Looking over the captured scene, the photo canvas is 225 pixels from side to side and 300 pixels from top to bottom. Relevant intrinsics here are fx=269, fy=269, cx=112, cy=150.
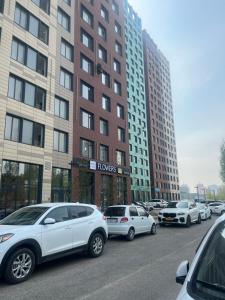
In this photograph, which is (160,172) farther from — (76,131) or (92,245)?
(92,245)

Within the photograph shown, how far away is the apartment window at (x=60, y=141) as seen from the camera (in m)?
24.5

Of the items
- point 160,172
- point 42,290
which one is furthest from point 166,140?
point 42,290

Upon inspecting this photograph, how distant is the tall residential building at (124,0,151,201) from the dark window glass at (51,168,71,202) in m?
29.4

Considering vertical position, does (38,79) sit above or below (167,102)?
below

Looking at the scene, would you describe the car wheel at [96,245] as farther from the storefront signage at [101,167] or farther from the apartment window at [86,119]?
the apartment window at [86,119]

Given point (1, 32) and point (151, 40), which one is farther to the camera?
point (151, 40)

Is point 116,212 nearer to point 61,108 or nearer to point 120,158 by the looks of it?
point 61,108

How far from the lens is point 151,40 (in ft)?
276

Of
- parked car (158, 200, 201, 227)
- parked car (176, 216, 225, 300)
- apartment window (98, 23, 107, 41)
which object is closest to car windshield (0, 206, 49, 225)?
parked car (176, 216, 225, 300)

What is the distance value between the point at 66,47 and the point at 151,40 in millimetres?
63160

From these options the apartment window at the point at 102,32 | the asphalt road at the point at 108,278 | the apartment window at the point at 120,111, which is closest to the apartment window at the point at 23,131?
the asphalt road at the point at 108,278

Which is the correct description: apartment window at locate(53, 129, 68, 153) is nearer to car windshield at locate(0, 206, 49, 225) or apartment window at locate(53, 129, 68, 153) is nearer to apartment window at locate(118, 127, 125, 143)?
apartment window at locate(118, 127, 125, 143)

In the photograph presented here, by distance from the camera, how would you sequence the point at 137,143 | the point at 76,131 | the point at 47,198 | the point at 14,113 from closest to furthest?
the point at 14,113 < the point at 47,198 < the point at 76,131 < the point at 137,143

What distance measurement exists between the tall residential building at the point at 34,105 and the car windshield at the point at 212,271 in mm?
17267
